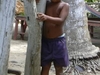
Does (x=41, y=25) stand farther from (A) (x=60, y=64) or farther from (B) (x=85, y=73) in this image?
(B) (x=85, y=73)

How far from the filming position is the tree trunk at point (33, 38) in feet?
7.92

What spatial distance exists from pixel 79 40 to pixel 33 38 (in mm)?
2202

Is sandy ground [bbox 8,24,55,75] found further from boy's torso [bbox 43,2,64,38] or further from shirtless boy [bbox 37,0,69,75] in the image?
boy's torso [bbox 43,2,64,38]

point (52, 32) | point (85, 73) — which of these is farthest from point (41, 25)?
point (85, 73)

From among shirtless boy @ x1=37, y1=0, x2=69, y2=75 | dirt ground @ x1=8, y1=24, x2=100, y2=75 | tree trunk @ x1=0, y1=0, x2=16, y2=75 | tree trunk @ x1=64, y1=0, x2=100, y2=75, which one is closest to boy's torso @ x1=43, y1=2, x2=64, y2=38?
shirtless boy @ x1=37, y1=0, x2=69, y2=75

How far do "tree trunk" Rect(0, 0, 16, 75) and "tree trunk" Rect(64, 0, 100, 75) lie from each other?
83.8 inches

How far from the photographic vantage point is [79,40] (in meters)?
4.58

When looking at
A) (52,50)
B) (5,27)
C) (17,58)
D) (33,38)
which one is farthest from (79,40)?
(5,27)

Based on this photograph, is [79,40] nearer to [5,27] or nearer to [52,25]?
[52,25]

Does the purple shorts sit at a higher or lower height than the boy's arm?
lower

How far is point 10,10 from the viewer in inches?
93.7

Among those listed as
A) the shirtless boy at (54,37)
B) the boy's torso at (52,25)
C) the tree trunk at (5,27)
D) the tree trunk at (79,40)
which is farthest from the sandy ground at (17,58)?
the tree trunk at (5,27)

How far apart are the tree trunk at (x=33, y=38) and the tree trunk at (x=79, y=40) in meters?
1.91

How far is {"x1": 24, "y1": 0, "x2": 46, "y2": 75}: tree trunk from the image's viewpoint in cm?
241
